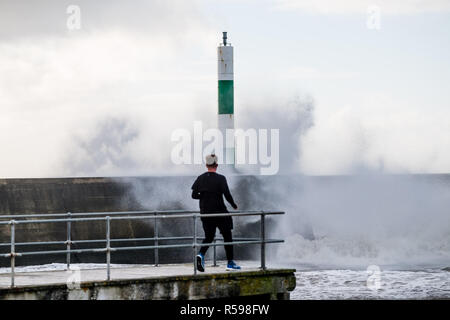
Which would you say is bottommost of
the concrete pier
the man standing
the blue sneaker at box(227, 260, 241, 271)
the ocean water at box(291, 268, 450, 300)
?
the ocean water at box(291, 268, 450, 300)

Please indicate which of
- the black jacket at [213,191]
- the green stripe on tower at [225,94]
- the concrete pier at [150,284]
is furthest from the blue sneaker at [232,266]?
the green stripe on tower at [225,94]

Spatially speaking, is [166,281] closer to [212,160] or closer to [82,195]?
[212,160]

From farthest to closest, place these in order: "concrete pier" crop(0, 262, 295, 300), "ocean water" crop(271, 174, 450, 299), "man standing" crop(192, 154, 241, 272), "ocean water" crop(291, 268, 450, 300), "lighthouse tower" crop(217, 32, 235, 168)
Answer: "lighthouse tower" crop(217, 32, 235, 168) → "ocean water" crop(271, 174, 450, 299) → "ocean water" crop(291, 268, 450, 300) → "man standing" crop(192, 154, 241, 272) → "concrete pier" crop(0, 262, 295, 300)

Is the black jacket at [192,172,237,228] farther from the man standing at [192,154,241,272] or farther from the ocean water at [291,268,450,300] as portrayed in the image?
the ocean water at [291,268,450,300]

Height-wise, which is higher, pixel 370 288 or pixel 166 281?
pixel 166 281

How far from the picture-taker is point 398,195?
136ft

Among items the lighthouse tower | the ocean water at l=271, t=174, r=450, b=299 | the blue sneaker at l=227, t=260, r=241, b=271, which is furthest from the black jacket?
the lighthouse tower

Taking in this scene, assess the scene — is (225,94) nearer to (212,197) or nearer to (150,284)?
(212,197)

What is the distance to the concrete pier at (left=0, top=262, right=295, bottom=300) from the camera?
10.1 m

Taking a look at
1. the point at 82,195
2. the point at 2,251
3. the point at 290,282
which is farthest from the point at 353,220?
the point at 290,282
